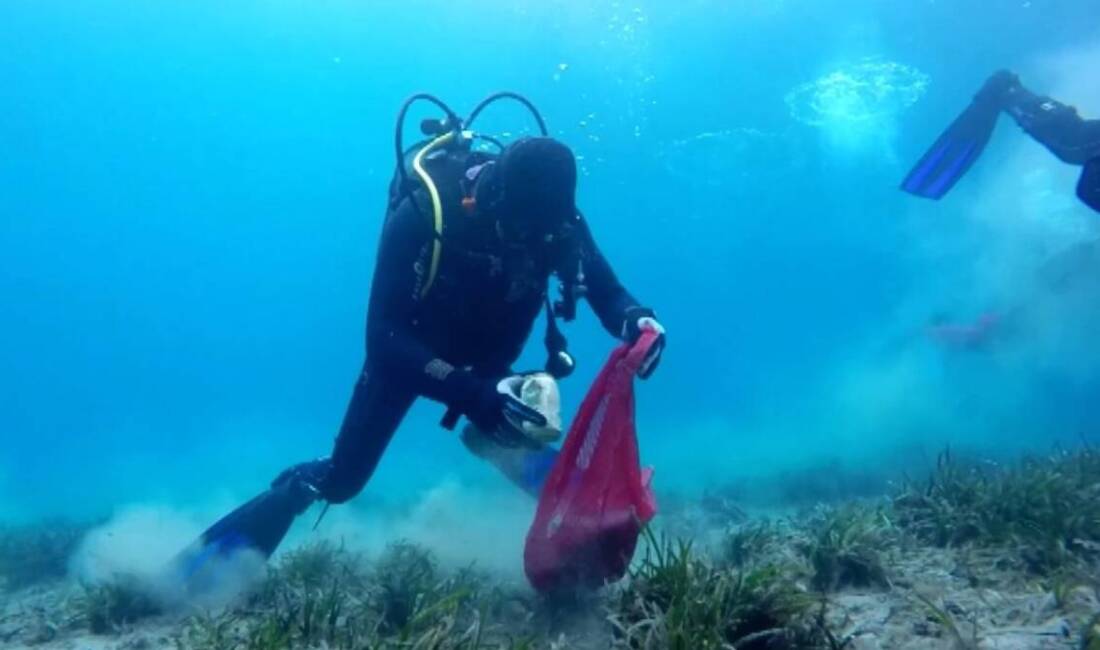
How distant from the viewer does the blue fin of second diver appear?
10133 millimetres

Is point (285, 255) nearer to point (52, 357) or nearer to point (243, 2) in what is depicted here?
point (52, 357)

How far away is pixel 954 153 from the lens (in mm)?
10281

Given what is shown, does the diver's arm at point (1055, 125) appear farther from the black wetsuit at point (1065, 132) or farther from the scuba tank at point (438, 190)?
the scuba tank at point (438, 190)

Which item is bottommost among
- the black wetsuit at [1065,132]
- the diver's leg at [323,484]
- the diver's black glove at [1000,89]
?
the diver's leg at [323,484]

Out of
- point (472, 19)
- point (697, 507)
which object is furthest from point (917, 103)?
point (697, 507)

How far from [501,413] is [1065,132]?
27.4 ft

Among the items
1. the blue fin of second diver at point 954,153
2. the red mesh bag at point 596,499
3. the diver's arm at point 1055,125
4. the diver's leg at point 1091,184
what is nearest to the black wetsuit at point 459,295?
the red mesh bag at point 596,499

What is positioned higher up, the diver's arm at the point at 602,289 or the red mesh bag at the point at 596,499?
the diver's arm at the point at 602,289

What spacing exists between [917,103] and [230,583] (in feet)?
147

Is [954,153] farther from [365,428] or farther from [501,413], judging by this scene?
[501,413]

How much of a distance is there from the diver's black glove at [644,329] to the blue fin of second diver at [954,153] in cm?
686

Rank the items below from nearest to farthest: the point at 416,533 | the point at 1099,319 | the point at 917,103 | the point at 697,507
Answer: the point at 416,533
the point at 697,507
the point at 1099,319
the point at 917,103

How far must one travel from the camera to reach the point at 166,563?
5.61 metres

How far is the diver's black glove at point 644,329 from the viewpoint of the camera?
429cm
